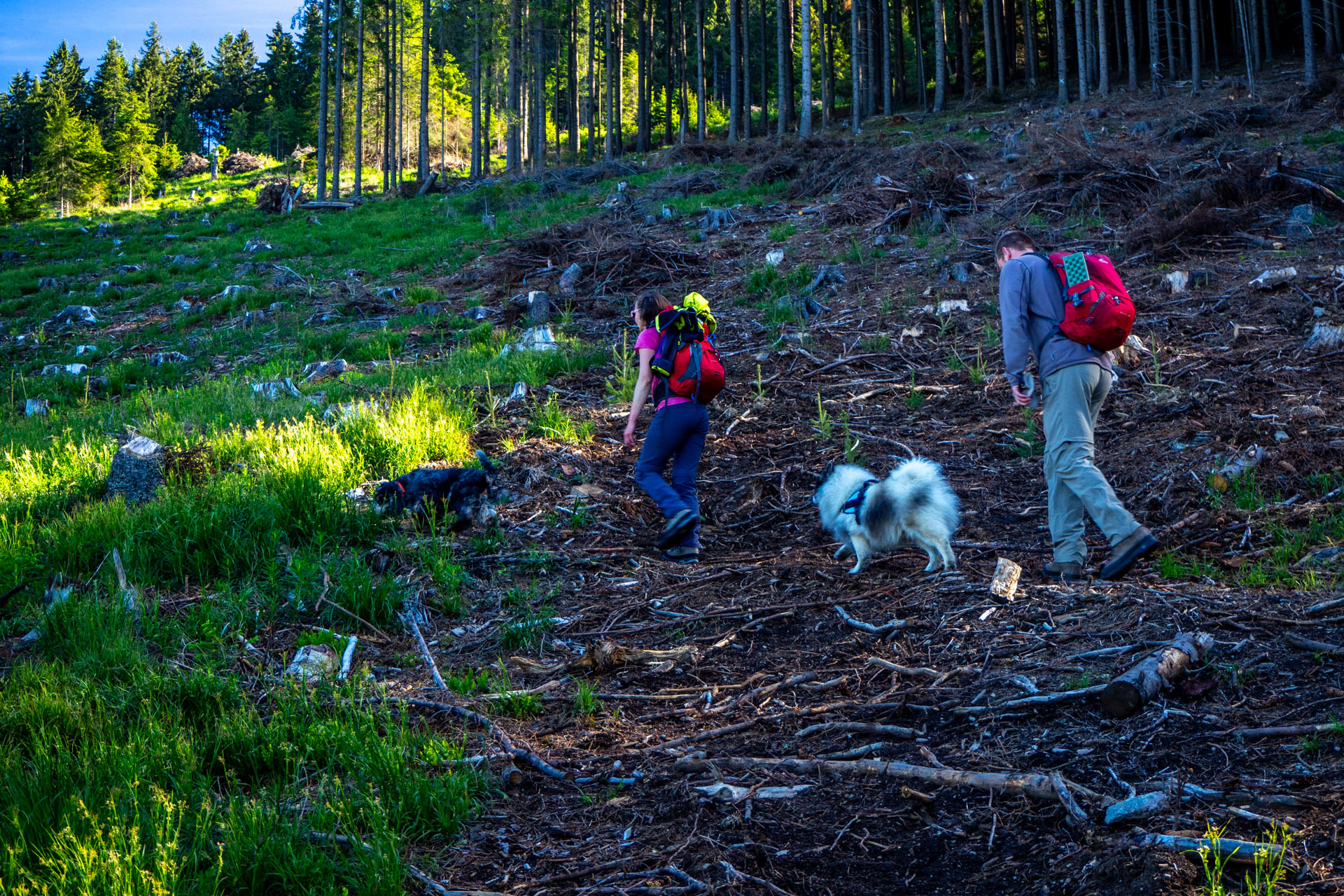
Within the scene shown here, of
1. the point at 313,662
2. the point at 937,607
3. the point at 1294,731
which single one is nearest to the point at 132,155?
the point at 313,662

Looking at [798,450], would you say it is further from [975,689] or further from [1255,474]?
[975,689]

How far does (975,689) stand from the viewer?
12.6 ft

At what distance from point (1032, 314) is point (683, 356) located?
2453 millimetres

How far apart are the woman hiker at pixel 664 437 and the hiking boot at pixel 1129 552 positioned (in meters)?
2.75

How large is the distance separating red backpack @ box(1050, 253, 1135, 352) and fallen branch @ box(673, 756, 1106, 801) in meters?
3.09

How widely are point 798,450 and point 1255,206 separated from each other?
8733 mm

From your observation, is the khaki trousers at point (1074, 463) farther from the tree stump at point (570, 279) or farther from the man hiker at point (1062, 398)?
the tree stump at point (570, 279)

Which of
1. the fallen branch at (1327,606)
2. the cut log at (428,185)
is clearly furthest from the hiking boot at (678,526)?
the cut log at (428,185)

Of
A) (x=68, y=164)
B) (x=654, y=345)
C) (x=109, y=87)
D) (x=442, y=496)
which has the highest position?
(x=109, y=87)

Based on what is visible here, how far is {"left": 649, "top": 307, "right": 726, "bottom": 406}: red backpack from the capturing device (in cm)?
641

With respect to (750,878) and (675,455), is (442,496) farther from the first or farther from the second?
(750,878)

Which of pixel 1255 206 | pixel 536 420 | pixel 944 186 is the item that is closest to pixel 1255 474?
pixel 536 420

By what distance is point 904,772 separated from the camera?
3180 millimetres

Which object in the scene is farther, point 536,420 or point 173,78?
point 173,78
